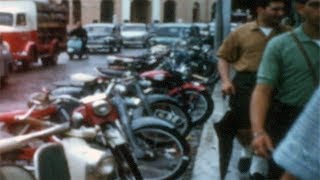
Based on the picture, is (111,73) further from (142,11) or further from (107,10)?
(142,11)

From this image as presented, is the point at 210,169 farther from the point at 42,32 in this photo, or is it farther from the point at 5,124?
the point at 42,32

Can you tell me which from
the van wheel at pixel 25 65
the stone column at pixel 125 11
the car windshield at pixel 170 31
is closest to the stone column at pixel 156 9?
the stone column at pixel 125 11

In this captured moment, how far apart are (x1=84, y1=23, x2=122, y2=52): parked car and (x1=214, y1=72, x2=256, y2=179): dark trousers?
98.8 feet

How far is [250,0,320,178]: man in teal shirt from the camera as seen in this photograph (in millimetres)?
3629

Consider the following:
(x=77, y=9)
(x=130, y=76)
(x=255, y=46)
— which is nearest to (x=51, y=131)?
(x=255, y=46)

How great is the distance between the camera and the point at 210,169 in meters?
7.55

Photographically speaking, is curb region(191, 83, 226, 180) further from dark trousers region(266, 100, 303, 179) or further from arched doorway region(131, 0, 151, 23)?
arched doorway region(131, 0, 151, 23)

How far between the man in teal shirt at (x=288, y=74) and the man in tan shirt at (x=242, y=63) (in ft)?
4.13

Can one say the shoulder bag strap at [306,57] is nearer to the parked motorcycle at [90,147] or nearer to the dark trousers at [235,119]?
the parked motorcycle at [90,147]

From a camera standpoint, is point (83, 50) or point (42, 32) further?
point (83, 50)

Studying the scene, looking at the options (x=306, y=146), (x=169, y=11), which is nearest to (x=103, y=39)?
(x=169, y=11)

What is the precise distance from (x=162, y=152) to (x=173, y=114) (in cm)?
226

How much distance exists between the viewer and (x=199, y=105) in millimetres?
11516

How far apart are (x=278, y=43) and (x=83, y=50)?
91.1 feet
